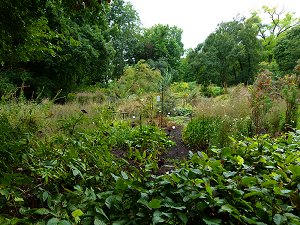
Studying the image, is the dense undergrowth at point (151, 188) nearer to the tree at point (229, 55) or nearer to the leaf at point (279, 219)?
the leaf at point (279, 219)

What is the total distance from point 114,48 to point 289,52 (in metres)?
14.6

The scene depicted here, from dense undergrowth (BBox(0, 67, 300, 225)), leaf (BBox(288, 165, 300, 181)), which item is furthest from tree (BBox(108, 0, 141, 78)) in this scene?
leaf (BBox(288, 165, 300, 181))

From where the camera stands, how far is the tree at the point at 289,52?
1684 cm

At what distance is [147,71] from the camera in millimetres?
15180

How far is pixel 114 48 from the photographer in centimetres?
2292

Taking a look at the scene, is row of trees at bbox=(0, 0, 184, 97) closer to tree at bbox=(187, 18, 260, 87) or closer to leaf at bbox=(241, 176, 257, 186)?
leaf at bbox=(241, 176, 257, 186)

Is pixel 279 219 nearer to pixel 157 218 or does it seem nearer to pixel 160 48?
pixel 157 218

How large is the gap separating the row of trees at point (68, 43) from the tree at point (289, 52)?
11.1 meters

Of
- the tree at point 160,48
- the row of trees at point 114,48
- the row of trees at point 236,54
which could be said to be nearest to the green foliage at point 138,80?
the row of trees at point 114,48

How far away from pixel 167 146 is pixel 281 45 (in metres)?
17.8

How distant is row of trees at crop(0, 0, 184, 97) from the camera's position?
2.40 metres

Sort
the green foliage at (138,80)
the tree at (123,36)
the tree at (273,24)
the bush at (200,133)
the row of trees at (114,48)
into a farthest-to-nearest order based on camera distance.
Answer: the tree at (273,24)
the tree at (123,36)
the green foliage at (138,80)
the bush at (200,133)
the row of trees at (114,48)

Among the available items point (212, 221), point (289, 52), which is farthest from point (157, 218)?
point (289, 52)

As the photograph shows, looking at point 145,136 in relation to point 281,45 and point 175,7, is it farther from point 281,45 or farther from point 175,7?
point 175,7
